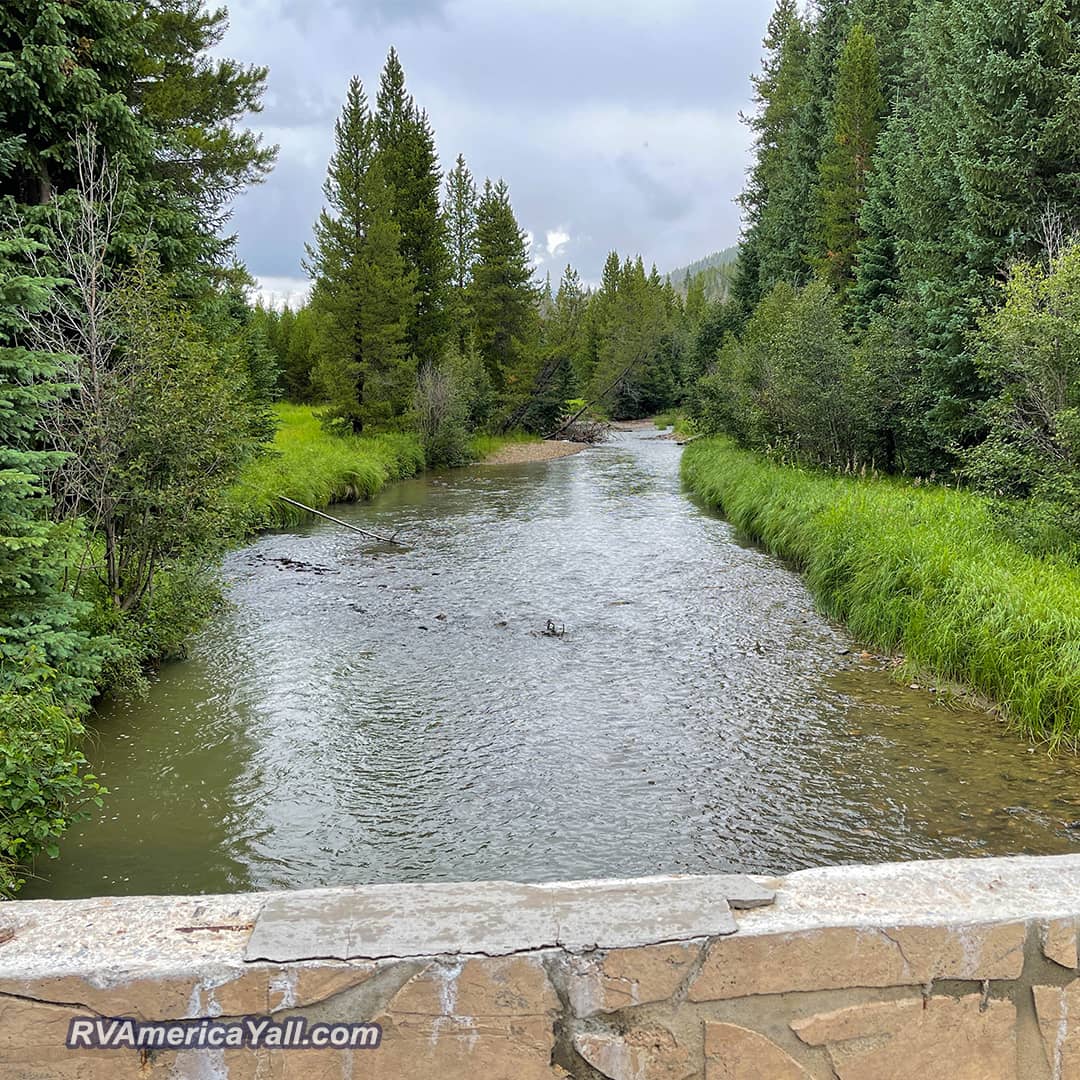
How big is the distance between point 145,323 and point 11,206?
2.32 metres

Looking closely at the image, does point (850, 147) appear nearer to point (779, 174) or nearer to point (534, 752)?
point (779, 174)

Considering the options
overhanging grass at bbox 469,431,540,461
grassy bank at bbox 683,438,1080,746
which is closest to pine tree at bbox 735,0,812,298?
overhanging grass at bbox 469,431,540,461

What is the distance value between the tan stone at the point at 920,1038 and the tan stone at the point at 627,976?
1.16 feet

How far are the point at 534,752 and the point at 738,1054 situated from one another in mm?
5129

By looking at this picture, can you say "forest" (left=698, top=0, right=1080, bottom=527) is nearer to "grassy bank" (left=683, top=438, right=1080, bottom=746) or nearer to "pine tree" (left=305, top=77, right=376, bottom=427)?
"grassy bank" (left=683, top=438, right=1080, bottom=746)

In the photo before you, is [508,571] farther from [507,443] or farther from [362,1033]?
[507,443]

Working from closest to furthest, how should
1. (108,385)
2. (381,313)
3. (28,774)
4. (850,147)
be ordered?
(28,774)
(108,385)
(850,147)
(381,313)

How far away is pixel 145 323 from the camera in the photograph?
26.7ft

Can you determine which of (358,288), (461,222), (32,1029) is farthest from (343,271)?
(32,1029)

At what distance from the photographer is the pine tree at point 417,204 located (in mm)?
35500

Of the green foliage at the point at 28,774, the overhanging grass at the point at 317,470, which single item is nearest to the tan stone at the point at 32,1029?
the green foliage at the point at 28,774

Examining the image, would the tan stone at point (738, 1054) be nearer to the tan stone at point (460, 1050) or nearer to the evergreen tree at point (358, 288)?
the tan stone at point (460, 1050)

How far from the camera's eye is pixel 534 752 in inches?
284

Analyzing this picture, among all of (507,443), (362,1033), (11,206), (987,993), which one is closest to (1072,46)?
(11,206)
